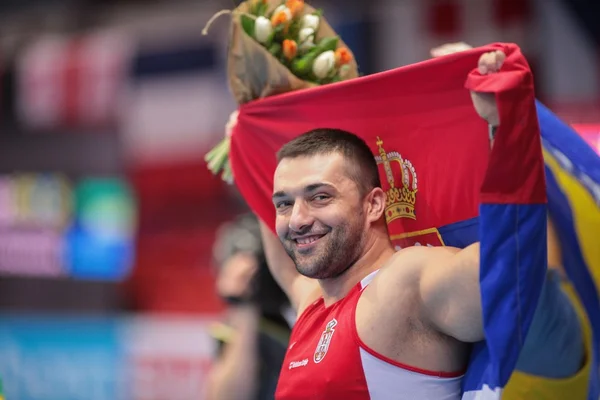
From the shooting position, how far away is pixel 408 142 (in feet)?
7.95

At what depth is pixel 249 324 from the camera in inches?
162

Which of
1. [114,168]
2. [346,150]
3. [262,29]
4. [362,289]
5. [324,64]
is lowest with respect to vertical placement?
[114,168]

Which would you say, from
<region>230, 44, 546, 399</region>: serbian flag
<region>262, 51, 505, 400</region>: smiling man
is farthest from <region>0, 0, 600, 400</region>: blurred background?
<region>262, 51, 505, 400</region>: smiling man

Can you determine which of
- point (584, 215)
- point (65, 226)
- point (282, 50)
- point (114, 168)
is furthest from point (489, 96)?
point (65, 226)

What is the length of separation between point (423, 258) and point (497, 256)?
0.23 meters

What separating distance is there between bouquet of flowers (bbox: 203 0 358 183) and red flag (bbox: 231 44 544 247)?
0.15 m

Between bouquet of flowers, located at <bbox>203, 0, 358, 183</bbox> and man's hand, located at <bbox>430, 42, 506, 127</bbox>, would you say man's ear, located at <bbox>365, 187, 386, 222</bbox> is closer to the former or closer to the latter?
man's hand, located at <bbox>430, 42, 506, 127</bbox>

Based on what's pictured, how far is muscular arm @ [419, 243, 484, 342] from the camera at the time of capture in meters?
1.94

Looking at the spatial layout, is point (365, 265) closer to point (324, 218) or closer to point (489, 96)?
point (324, 218)

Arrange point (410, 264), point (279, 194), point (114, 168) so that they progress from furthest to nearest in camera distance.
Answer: point (114, 168)
point (279, 194)
point (410, 264)

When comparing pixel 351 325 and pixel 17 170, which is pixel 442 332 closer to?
pixel 351 325

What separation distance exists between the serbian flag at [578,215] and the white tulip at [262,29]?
98cm

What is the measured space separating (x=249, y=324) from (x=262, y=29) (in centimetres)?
169

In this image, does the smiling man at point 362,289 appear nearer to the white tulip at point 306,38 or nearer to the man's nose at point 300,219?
the man's nose at point 300,219
